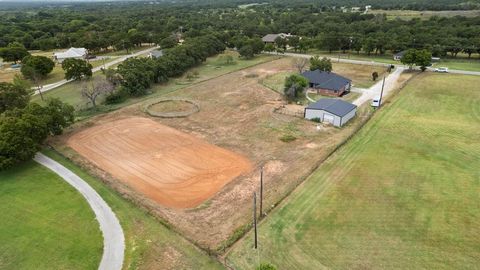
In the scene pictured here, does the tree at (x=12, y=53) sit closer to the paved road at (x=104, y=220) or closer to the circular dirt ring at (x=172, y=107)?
the circular dirt ring at (x=172, y=107)

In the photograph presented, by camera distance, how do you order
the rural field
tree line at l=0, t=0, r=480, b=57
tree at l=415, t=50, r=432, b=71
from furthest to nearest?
tree line at l=0, t=0, r=480, b=57 → tree at l=415, t=50, r=432, b=71 → the rural field

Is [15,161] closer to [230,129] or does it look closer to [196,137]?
[196,137]

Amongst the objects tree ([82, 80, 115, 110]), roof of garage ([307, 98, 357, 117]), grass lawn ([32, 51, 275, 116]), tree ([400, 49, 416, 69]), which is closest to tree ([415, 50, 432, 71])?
tree ([400, 49, 416, 69])

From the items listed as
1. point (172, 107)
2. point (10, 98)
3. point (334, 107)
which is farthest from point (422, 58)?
point (10, 98)

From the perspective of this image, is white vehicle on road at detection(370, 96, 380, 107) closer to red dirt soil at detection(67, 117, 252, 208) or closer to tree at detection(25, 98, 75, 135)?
red dirt soil at detection(67, 117, 252, 208)

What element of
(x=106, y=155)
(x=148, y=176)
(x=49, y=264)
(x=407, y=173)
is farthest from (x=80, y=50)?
(x=407, y=173)

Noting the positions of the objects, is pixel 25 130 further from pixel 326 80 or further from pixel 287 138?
pixel 326 80
